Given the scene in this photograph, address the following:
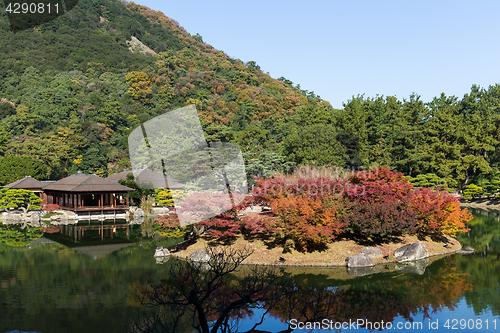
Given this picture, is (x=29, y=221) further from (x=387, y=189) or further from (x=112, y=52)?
(x=112, y=52)

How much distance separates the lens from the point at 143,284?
1077cm

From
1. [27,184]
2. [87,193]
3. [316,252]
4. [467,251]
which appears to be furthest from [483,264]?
[27,184]

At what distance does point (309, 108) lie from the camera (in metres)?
45.3

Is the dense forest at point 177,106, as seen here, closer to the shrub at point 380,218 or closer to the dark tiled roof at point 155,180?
the dark tiled roof at point 155,180

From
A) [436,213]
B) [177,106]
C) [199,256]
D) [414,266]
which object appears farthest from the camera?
[177,106]

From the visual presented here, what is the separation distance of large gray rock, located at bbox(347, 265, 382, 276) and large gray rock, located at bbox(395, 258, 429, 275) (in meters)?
0.67

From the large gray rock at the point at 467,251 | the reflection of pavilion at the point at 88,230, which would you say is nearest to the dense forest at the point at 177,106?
the reflection of pavilion at the point at 88,230

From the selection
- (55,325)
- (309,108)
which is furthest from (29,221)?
(309,108)

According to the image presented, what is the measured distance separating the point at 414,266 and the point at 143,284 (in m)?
8.75

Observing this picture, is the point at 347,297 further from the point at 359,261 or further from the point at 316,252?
the point at 316,252

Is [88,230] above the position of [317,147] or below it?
below

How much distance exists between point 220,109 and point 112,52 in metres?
30.1

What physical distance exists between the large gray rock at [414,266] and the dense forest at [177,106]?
16.8m

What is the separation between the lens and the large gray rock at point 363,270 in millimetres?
12164
